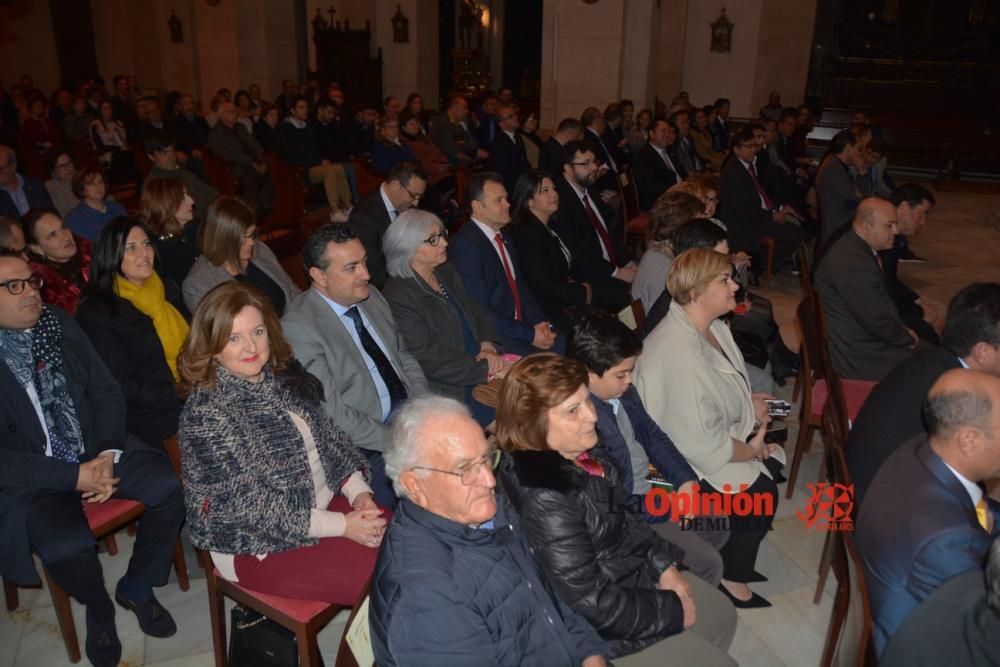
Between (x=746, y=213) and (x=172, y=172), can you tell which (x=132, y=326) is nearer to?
(x=172, y=172)

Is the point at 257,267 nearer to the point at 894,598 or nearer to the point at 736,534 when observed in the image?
the point at 736,534

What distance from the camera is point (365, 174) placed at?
771cm

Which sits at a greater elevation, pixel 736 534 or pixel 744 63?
pixel 744 63

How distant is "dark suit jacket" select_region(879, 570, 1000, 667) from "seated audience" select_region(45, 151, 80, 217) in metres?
6.69

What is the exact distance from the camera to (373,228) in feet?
16.8

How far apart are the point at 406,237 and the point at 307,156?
268 inches

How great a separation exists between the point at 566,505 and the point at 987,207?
38.1 feet

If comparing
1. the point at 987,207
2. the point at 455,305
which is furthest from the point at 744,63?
the point at 455,305

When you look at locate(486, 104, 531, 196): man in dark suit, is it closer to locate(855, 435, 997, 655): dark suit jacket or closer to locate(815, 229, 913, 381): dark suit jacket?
locate(815, 229, 913, 381): dark suit jacket

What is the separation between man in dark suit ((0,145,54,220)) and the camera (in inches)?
226

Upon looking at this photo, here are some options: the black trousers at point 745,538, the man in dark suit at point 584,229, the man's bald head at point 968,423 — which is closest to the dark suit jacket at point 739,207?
the man in dark suit at point 584,229

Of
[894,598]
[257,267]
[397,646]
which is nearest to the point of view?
[397,646]

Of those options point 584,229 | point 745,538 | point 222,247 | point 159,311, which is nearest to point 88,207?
point 222,247

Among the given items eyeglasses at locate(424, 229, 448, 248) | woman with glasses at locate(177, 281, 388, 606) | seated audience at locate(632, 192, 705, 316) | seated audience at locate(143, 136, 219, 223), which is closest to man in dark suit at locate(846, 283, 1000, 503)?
seated audience at locate(632, 192, 705, 316)
